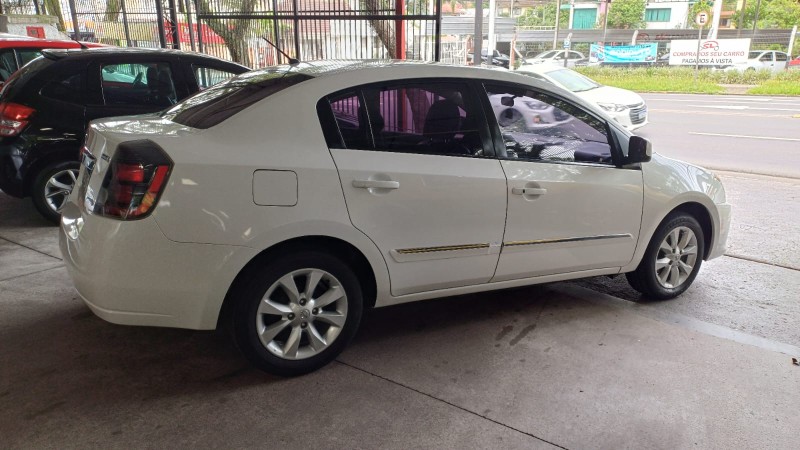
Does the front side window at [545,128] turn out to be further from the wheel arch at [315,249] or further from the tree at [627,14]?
the tree at [627,14]

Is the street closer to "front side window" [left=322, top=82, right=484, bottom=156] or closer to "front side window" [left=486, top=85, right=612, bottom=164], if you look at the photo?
"front side window" [left=486, top=85, right=612, bottom=164]

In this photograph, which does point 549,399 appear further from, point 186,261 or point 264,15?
point 264,15

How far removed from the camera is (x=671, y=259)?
4.20 m

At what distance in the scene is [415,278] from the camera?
336cm

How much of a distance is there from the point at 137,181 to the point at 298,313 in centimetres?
100

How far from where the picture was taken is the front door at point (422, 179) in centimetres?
308

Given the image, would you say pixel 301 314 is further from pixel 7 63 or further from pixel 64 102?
pixel 7 63

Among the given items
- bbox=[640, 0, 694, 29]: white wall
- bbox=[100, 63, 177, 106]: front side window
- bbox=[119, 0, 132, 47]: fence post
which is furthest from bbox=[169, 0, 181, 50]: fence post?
bbox=[640, 0, 694, 29]: white wall

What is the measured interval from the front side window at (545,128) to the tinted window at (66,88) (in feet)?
13.3

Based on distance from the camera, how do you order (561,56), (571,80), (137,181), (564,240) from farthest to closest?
(561,56)
(571,80)
(564,240)
(137,181)

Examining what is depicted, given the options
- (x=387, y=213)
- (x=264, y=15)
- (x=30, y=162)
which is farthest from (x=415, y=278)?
(x=264, y=15)

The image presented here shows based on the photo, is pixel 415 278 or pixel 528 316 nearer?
pixel 415 278

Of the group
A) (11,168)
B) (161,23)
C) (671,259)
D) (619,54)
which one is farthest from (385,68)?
(619,54)

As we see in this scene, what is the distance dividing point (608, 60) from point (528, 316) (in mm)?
39147
